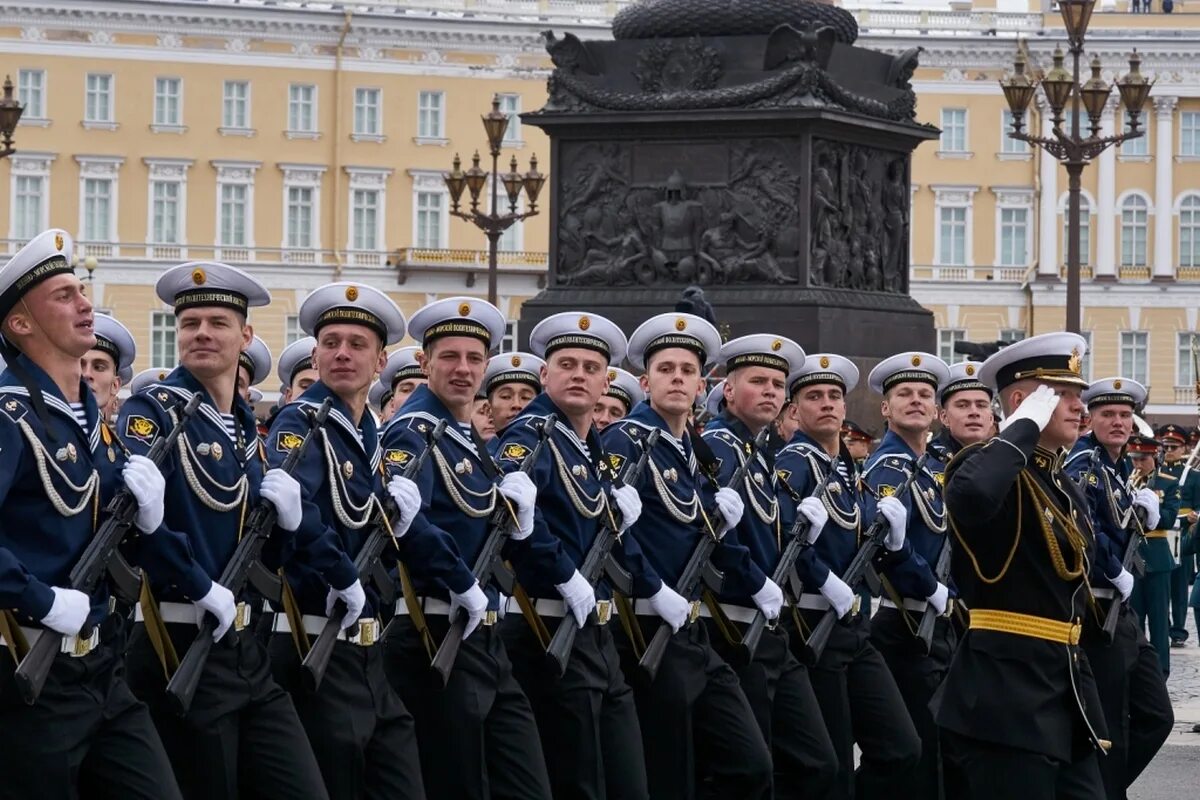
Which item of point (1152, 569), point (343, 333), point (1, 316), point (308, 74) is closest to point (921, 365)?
point (343, 333)

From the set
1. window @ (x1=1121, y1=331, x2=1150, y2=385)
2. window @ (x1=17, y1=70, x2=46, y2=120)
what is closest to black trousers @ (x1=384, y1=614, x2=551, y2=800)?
window @ (x1=17, y1=70, x2=46, y2=120)

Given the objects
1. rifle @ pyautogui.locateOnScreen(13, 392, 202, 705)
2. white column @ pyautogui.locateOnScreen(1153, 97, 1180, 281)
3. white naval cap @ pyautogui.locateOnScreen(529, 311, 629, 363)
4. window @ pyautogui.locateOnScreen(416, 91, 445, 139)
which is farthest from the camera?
white column @ pyautogui.locateOnScreen(1153, 97, 1180, 281)

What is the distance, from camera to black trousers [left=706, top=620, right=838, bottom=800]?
9492mm

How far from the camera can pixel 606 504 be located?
8961 millimetres

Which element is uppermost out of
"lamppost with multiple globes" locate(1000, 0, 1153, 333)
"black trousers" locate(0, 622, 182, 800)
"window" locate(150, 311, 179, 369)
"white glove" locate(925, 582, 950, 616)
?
"lamppost with multiple globes" locate(1000, 0, 1153, 333)

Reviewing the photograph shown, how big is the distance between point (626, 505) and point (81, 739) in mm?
2859

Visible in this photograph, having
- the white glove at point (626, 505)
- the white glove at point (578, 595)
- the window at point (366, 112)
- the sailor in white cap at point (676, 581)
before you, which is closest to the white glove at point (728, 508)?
the sailor in white cap at point (676, 581)

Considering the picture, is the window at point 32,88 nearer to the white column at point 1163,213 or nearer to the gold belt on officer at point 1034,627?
the white column at point 1163,213

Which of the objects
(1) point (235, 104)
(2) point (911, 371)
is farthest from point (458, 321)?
(1) point (235, 104)

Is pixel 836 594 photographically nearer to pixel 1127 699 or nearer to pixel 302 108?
pixel 1127 699

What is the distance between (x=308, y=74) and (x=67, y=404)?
182 ft

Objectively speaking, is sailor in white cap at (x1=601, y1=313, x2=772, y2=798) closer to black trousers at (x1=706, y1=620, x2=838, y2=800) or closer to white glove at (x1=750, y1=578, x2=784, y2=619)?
white glove at (x1=750, y1=578, x2=784, y2=619)

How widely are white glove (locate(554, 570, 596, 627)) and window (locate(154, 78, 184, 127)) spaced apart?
53857mm

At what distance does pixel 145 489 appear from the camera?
679 centimetres
